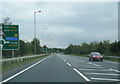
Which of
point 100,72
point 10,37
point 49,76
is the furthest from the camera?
point 10,37

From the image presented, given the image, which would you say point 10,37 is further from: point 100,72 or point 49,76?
point 49,76

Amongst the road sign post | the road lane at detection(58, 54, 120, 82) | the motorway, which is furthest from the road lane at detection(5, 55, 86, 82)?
the road sign post

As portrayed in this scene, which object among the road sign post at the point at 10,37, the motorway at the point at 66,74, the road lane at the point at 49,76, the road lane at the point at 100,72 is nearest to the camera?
the road lane at the point at 49,76

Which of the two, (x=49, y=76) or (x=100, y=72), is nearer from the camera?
(x=49, y=76)

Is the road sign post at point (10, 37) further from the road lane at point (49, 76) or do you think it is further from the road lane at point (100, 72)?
the road lane at point (49, 76)

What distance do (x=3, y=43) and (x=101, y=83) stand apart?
855 inches

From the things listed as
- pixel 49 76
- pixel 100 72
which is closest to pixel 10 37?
pixel 100 72

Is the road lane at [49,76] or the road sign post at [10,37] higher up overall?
the road sign post at [10,37]

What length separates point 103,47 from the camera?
98.3m

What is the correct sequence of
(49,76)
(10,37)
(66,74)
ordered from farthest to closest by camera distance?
1. (10,37)
2. (66,74)
3. (49,76)

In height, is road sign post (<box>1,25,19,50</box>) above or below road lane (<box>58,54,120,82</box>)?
above

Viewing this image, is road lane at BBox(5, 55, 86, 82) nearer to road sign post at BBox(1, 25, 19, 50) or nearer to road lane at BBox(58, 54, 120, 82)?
road lane at BBox(58, 54, 120, 82)

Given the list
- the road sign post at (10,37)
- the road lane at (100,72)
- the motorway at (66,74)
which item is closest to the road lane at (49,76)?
the motorway at (66,74)

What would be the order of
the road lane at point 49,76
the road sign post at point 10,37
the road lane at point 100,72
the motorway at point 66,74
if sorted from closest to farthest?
the road lane at point 49,76, the motorway at point 66,74, the road lane at point 100,72, the road sign post at point 10,37
